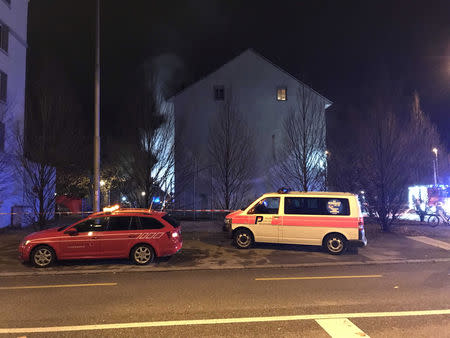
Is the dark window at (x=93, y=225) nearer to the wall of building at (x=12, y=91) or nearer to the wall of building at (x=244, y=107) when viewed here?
the wall of building at (x=12, y=91)

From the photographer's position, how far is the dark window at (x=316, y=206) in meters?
10.3

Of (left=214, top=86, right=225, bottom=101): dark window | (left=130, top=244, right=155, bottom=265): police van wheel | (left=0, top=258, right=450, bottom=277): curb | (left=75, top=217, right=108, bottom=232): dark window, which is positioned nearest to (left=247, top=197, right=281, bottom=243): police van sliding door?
(left=0, top=258, right=450, bottom=277): curb

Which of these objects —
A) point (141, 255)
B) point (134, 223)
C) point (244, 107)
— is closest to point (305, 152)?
point (244, 107)

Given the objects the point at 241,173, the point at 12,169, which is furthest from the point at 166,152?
the point at 12,169

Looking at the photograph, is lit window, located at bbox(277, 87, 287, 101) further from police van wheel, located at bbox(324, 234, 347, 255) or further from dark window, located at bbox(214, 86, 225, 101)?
police van wheel, located at bbox(324, 234, 347, 255)

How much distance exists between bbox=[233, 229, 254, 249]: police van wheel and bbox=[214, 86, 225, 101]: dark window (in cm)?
1596

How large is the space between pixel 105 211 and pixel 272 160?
1684cm

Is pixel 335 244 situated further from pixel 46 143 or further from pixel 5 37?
pixel 5 37

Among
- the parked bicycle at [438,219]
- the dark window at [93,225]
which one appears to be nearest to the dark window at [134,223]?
the dark window at [93,225]

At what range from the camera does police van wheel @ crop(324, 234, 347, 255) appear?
10.2 m

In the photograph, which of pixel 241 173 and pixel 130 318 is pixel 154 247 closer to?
pixel 130 318

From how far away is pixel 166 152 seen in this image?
17484 millimetres

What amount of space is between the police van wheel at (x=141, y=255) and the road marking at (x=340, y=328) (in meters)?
5.46

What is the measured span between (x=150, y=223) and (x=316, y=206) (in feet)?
18.2
